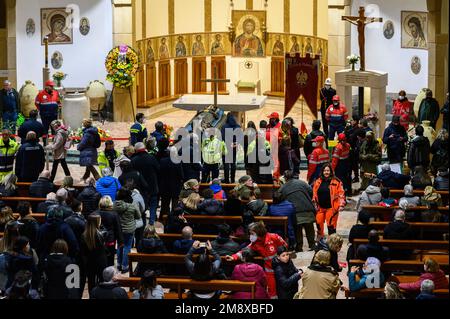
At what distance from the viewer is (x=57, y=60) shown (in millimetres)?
30219

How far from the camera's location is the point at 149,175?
1889cm

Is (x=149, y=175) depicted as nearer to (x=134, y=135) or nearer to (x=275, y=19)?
(x=134, y=135)

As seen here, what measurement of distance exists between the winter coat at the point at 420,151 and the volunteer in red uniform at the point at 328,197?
11.3 ft

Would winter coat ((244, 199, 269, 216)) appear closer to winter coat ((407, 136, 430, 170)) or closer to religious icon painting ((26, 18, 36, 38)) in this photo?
winter coat ((407, 136, 430, 170))

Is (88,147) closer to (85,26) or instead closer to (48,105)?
(48,105)

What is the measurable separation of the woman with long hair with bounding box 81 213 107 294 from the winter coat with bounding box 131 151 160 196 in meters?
3.49

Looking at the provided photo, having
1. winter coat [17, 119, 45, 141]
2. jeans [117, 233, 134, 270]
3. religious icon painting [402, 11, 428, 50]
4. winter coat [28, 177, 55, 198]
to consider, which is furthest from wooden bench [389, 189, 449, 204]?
religious icon painting [402, 11, 428, 50]

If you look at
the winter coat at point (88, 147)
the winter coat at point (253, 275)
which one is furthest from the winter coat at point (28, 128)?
the winter coat at point (253, 275)

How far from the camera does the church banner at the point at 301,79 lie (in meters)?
26.0

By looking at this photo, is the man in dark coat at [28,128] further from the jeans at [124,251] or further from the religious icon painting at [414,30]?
the religious icon painting at [414,30]

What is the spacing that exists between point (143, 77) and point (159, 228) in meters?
11.3

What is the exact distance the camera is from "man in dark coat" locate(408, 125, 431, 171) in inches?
827
